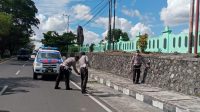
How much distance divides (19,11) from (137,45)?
169ft

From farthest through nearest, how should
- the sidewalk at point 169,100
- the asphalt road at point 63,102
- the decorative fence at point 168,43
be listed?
the decorative fence at point 168,43 → the asphalt road at point 63,102 → the sidewalk at point 169,100

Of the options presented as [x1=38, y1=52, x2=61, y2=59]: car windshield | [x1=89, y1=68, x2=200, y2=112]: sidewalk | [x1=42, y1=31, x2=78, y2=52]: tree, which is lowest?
[x1=89, y1=68, x2=200, y2=112]: sidewalk

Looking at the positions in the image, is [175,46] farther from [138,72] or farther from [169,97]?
[169,97]

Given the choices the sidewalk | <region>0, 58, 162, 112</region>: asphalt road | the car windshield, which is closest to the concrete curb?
the sidewalk

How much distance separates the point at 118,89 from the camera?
1941cm

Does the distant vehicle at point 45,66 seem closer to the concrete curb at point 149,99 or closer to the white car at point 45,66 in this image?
the white car at point 45,66

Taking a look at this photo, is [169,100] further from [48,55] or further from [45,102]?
[48,55]

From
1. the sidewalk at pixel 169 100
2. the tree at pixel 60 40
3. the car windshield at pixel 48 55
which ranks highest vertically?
the tree at pixel 60 40

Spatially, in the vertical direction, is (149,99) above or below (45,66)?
below

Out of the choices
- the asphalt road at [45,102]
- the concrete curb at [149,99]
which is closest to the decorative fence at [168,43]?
the concrete curb at [149,99]

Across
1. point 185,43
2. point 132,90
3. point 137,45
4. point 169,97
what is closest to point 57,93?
point 132,90

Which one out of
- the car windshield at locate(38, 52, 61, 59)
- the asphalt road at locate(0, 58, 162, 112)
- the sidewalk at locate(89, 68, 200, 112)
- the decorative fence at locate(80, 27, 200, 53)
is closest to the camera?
the sidewalk at locate(89, 68, 200, 112)

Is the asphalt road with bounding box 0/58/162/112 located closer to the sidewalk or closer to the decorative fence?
the sidewalk

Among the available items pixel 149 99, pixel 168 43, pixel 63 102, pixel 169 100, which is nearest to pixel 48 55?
pixel 168 43
